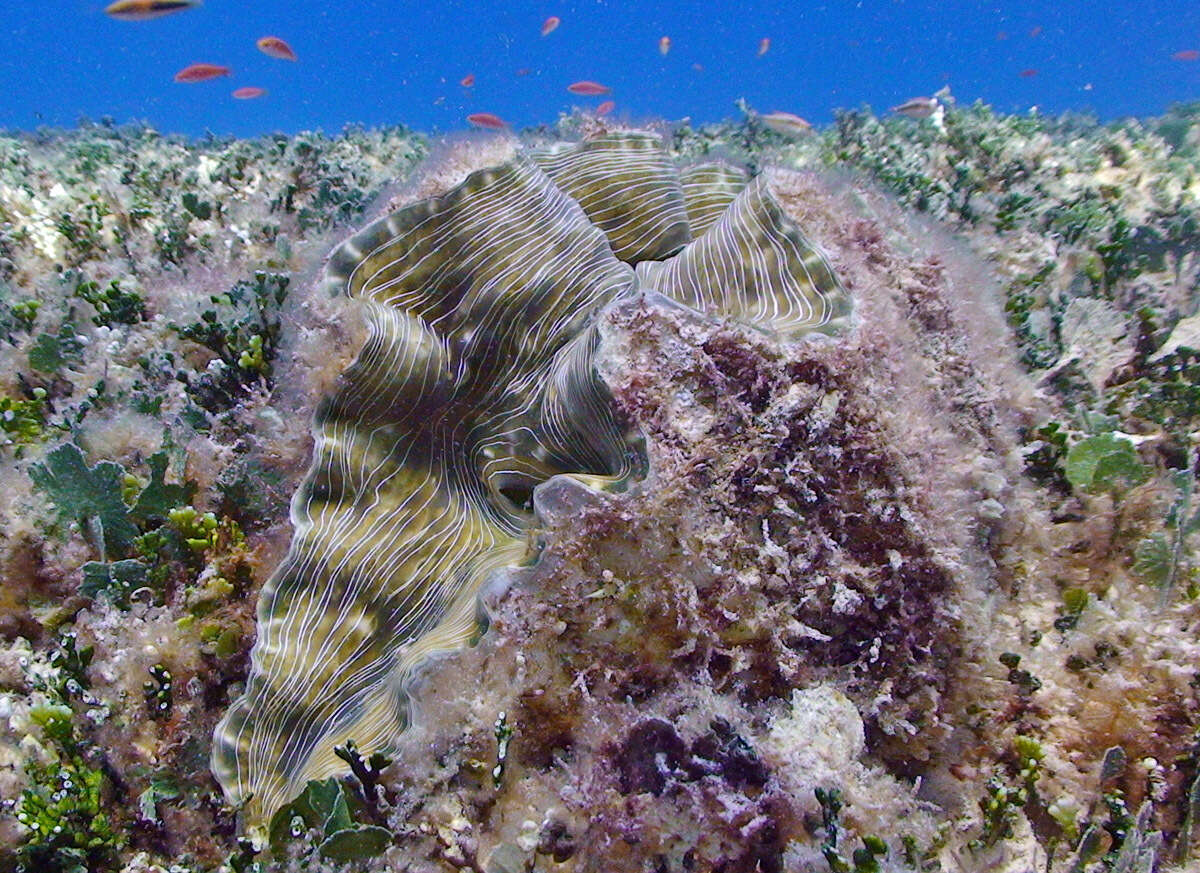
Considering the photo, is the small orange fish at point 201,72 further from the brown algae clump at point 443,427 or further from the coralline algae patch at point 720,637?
the coralline algae patch at point 720,637

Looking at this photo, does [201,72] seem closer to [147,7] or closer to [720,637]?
[147,7]

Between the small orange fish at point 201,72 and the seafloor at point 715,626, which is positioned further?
the small orange fish at point 201,72

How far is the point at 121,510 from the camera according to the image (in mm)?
3244

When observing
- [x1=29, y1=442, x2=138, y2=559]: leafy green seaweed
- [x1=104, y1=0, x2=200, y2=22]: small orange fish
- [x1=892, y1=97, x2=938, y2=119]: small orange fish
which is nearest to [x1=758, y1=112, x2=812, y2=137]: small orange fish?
[x1=892, y1=97, x2=938, y2=119]: small orange fish

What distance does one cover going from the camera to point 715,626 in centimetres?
242

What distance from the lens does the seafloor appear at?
2281 millimetres

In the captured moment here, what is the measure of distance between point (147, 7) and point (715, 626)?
9984mm

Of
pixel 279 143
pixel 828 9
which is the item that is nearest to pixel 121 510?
pixel 279 143

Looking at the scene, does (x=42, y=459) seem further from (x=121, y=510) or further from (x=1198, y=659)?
(x=1198, y=659)

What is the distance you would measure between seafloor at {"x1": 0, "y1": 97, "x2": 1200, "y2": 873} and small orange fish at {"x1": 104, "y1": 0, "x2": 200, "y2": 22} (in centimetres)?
628

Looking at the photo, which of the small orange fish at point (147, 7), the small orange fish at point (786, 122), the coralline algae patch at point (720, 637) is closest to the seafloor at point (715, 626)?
the coralline algae patch at point (720, 637)

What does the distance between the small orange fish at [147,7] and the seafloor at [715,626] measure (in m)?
6.28

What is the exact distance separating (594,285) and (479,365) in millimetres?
678

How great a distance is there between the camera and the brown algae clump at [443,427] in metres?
2.62
